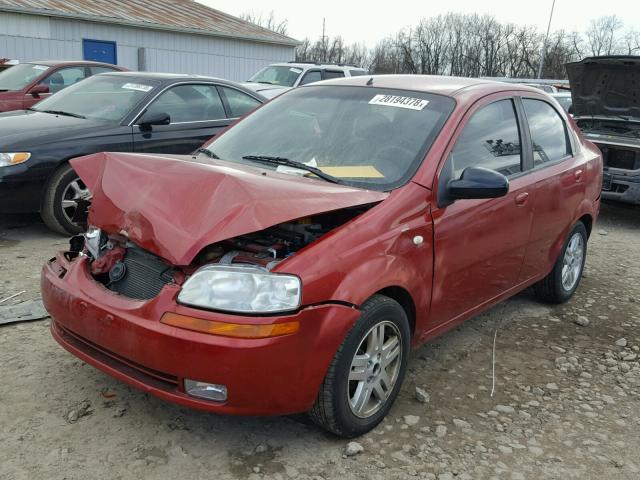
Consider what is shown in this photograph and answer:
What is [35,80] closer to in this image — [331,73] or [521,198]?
[331,73]

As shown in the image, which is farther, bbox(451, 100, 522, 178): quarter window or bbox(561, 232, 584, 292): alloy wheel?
bbox(561, 232, 584, 292): alloy wheel

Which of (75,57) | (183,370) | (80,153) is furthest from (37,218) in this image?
(75,57)

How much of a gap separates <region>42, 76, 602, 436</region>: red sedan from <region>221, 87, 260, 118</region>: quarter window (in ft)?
10.8

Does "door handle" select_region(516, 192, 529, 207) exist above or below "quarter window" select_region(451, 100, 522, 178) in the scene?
below

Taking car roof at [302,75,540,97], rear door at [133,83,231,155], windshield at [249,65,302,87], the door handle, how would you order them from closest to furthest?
1. car roof at [302,75,540,97]
2. the door handle
3. rear door at [133,83,231,155]
4. windshield at [249,65,302,87]

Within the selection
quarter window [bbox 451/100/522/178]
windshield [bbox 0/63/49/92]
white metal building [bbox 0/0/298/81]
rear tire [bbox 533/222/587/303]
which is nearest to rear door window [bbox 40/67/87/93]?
windshield [bbox 0/63/49/92]

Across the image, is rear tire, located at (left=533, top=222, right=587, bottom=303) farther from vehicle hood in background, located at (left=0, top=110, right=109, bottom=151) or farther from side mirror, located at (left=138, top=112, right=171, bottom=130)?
vehicle hood in background, located at (left=0, top=110, right=109, bottom=151)

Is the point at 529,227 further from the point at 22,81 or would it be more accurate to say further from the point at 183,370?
the point at 22,81

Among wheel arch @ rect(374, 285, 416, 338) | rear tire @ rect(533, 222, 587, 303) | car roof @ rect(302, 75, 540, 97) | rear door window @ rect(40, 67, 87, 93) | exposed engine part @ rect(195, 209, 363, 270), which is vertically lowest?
rear tire @ rect(533, 222, 587, 303)

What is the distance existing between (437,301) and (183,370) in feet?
4.64

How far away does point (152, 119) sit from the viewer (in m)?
6.08

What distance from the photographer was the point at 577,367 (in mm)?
3846

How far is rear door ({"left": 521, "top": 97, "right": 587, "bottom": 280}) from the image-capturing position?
412 cm

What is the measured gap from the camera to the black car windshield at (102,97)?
20.6 ft
